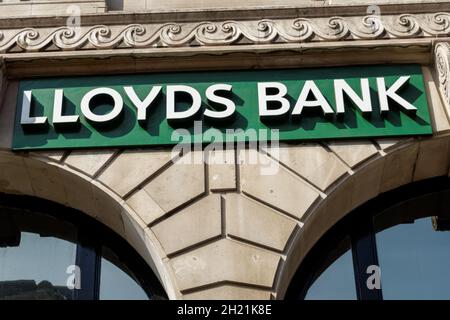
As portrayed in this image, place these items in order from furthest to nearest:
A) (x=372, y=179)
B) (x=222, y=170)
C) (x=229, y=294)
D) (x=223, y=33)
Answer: (x=223, y=33) < (x=372, y=179) < (x=222, y=170) < (x=229, y=294)

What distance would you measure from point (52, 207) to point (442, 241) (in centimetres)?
531

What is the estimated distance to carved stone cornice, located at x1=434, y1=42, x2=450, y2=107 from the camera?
10208 millimetres

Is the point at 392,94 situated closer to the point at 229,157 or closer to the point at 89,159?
the point at 229,157

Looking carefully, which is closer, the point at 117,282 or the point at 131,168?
the point at 131,168

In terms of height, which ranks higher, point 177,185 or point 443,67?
point 443,67

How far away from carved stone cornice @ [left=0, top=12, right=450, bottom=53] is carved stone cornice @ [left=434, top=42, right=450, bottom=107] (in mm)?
261

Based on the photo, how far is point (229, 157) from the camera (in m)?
9.83

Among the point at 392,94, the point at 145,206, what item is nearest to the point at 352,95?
the point at 392,94

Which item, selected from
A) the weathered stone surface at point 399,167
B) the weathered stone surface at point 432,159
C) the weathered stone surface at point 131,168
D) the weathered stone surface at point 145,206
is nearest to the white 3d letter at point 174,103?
the weathered stone surface at point 131,168

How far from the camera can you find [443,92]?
10281mm

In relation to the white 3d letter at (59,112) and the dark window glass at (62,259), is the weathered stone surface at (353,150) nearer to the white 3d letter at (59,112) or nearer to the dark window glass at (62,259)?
the dark window glass at (62,259)

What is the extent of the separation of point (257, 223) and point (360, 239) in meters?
1.77
